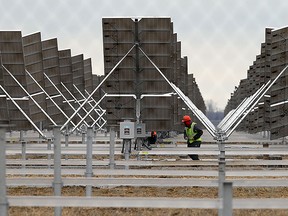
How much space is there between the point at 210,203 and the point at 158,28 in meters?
15.7

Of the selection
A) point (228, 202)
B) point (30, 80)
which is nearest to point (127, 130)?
point (228, 202)

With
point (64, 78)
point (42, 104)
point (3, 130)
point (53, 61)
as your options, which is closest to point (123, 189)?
point (3, 130)

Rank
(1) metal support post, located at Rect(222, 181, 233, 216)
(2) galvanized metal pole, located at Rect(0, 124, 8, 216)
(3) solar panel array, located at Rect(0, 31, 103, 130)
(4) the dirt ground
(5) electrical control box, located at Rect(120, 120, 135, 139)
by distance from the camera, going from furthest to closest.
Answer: (3) solar panel array, located at Rect(0, 31, 103, 130) → (5) electrical control box, located at Rect(120, 120, 135, 139) → (4) the dirt ground → (2) galvanized metal pole, located at Rect(0, 124, 8, 216) → (1) metal support post, located at Rect(222, 181, 233, 216)

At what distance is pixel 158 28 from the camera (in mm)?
21859

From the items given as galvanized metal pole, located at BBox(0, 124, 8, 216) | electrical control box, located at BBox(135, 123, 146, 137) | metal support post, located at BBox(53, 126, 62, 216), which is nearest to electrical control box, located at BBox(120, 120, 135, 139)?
electrical control box, located at BBox(135, 123, 146, 137)

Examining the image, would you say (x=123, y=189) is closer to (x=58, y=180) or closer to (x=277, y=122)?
(x=58, y=180)

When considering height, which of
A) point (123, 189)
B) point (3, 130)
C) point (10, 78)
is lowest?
point (123, 189)

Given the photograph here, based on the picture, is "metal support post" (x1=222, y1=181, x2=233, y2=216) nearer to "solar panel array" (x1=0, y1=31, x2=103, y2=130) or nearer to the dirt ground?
the dirt ground

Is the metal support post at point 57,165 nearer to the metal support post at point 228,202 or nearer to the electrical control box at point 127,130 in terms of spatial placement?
the metal support post at point 228,202

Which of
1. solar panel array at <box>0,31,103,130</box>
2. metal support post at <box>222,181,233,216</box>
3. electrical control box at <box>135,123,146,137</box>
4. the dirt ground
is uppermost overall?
solar panel array at <box>0,31,103,130</box>

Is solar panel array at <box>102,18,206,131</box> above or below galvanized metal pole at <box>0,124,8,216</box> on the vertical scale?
above

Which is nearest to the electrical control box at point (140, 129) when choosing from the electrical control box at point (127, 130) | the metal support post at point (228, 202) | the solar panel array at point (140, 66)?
the electrical control box at point (127, 130)

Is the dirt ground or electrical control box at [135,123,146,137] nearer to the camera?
the dirt ground

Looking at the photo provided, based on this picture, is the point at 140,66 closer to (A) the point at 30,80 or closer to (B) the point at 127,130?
(B) the point at 127,130
